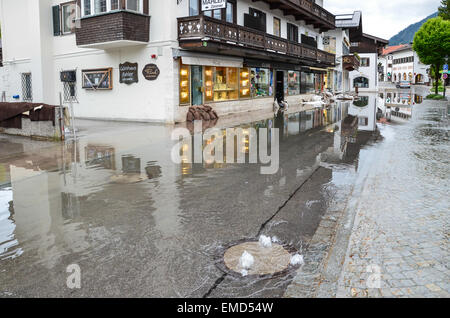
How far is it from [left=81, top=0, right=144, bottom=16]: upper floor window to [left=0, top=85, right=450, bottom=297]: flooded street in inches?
330

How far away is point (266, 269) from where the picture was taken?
4211mm

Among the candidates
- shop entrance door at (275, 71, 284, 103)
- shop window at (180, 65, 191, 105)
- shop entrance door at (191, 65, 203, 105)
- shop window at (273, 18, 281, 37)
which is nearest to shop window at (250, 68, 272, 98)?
shop entrance door at (275, 71, 284, 103)

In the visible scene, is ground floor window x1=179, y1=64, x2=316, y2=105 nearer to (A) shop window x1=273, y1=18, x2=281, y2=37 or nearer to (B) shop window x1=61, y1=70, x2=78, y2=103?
(A) shop window x1=273, y1=18, x2=281, y2=37

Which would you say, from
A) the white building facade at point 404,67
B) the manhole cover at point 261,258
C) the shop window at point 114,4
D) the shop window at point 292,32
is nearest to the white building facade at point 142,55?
the shop window at point 114,4

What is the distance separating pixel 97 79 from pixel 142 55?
3.46 metres

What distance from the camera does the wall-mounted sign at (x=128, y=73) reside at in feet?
65.5

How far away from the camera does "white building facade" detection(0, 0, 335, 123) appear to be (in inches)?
740

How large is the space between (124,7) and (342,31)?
42.9 m

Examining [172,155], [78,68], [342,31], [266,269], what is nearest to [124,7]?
[78,68]

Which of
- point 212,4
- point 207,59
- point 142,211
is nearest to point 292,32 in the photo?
point 207,59

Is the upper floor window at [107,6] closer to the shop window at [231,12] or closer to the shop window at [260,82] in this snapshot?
the shop window at [231,12]

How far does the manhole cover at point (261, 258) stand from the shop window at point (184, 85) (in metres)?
15.6
